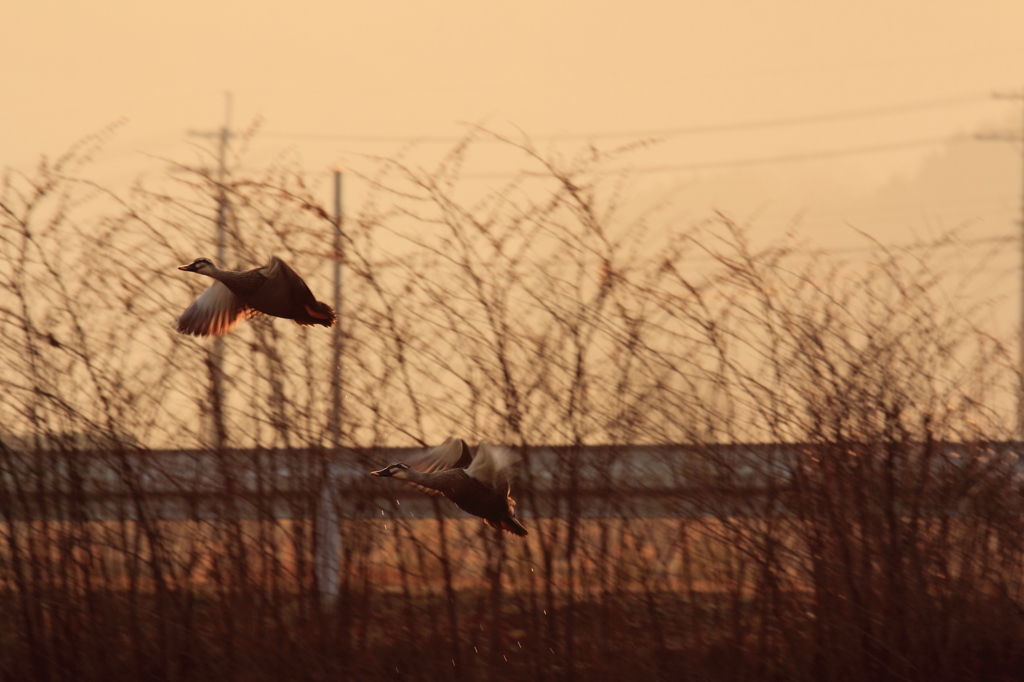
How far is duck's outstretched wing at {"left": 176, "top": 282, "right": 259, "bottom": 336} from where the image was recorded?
3.40m

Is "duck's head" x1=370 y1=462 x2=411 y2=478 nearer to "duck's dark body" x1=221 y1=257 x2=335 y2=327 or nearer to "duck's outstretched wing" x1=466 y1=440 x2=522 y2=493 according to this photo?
"duck's outstretched wing" x1=466 y1=440 x2=522 y2=493

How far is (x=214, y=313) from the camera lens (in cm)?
344

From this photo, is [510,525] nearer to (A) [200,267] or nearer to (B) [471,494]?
(B) [471,494]

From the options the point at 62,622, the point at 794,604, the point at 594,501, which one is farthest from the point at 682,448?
the point at 62,622

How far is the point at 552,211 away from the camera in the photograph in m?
3.74

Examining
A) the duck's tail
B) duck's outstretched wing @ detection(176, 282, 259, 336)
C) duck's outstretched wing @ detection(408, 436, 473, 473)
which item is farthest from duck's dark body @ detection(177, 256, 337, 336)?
the duck's tail

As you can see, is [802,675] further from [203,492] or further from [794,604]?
[203,492]

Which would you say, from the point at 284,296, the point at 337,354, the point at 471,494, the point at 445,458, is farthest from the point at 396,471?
the point at 337,354

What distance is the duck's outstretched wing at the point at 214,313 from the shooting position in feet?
11.1

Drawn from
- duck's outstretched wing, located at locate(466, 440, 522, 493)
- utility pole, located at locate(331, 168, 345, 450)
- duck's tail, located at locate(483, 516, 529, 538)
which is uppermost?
utility pole, located at locate(331, 168, 345, 450)

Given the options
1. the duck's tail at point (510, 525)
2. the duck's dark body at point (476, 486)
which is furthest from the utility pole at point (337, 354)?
the duck's tail at point (510, 525)

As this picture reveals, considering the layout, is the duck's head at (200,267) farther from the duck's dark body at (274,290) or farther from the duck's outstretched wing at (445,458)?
the duck's outstretched wing at (445,458)

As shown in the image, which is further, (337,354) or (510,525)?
(337,354)

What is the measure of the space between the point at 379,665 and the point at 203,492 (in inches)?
35.5
